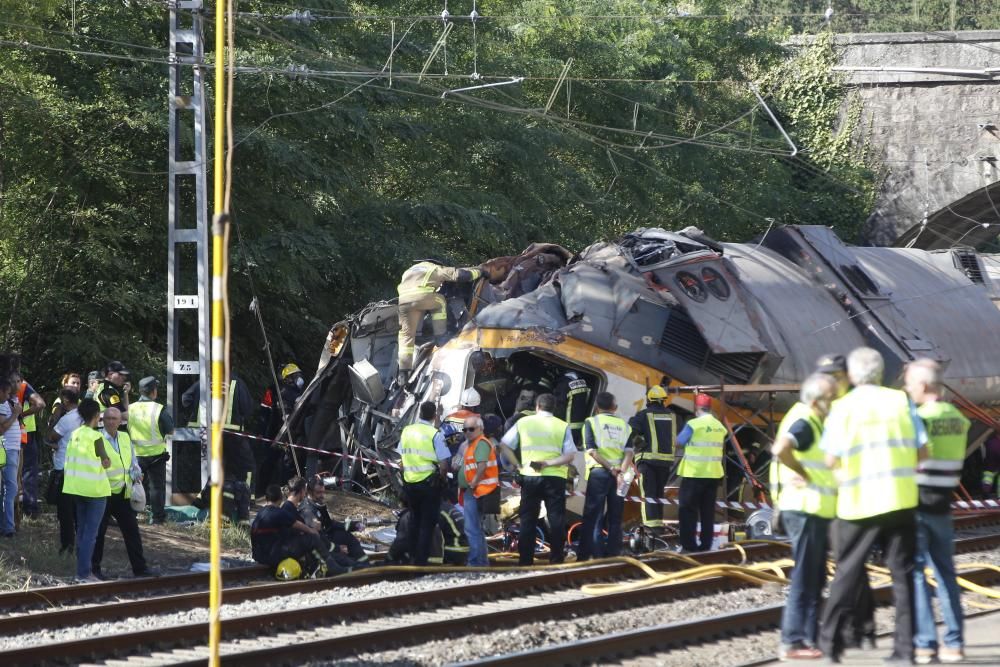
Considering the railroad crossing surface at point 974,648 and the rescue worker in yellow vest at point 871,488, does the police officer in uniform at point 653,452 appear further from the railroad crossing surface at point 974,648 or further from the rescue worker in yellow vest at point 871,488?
the rescue worker in yellow vest at point 871,488

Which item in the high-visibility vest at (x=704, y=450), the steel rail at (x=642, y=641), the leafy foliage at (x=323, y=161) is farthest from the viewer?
the leafy foliage at (x=323, y=161)

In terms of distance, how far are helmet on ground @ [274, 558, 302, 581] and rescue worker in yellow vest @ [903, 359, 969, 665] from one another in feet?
21.9

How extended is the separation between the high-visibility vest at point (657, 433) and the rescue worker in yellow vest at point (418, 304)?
3.61m

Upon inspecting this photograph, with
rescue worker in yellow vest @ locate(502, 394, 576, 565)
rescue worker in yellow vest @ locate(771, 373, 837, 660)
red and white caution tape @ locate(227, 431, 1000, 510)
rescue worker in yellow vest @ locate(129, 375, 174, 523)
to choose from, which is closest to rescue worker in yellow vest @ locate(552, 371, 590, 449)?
red and white caution tape @ locate(227, 431, 1000, 510)

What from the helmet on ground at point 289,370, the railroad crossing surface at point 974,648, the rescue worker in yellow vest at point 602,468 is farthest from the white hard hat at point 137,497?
the railroad crossing surface at point 974,648

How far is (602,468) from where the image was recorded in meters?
13.3

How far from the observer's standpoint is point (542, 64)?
28.2m

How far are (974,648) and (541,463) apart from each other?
16.9ft

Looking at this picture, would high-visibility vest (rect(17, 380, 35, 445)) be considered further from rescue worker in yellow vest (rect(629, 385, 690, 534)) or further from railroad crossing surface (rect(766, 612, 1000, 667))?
railroad crossing surface (rect(766, 612, 1000, 667))

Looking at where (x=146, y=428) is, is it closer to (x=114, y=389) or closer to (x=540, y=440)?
(x=114, y=389)

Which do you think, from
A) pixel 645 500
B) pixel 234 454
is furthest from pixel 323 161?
pixel 645 500

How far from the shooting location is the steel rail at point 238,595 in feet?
33.8

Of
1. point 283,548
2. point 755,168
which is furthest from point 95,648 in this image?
point 755,168

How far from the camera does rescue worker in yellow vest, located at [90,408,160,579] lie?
41.1ft
